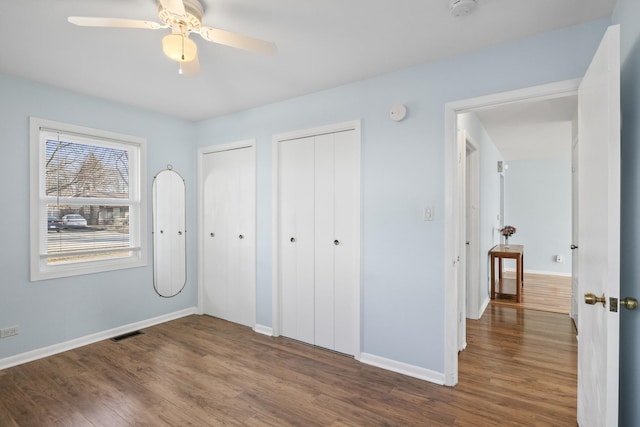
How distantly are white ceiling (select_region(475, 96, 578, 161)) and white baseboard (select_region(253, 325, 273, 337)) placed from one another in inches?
117

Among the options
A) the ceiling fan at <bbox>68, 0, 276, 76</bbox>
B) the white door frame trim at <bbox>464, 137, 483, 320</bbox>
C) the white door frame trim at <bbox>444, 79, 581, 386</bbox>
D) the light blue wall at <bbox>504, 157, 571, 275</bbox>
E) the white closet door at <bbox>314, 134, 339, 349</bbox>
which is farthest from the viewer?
the light blue wall at <bbox>504, 157, 571, 275</bbox>

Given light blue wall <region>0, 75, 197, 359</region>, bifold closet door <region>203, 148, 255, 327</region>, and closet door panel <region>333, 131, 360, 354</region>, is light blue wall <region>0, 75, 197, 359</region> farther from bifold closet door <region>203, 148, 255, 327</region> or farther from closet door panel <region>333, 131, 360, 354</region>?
closet door panel <region>333, 131, 360, 354</region>

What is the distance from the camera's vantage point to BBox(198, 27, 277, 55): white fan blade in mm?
1793

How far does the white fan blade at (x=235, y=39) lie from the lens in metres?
1.79

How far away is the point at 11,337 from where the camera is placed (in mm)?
2809

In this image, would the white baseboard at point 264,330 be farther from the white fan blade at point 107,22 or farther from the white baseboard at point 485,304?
the white fan blade at point 107,22

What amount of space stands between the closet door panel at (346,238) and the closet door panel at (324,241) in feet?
0.17

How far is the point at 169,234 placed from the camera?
159 inches

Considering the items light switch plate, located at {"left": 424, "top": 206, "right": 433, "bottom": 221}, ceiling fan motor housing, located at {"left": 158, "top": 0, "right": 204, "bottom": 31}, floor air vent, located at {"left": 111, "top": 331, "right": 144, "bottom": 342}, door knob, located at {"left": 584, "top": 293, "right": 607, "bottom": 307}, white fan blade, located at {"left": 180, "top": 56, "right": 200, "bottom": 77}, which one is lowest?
floor air vent, located at {"left": 111, "top": 331, "right": 144, "bottom": 342}

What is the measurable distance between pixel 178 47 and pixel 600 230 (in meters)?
2.32

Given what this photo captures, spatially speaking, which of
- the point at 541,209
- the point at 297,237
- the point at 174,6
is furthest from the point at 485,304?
the point at 174,6

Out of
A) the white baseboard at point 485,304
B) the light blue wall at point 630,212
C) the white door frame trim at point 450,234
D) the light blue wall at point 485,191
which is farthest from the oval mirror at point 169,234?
the light blue wall at point 630,212

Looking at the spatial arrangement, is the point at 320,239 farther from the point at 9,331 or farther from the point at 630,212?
the point at 9,331

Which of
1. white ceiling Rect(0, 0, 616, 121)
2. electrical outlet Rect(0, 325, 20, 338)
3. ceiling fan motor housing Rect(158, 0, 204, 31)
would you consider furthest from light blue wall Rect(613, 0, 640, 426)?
electrical outlet Rect(0, 325, 20, 338)
